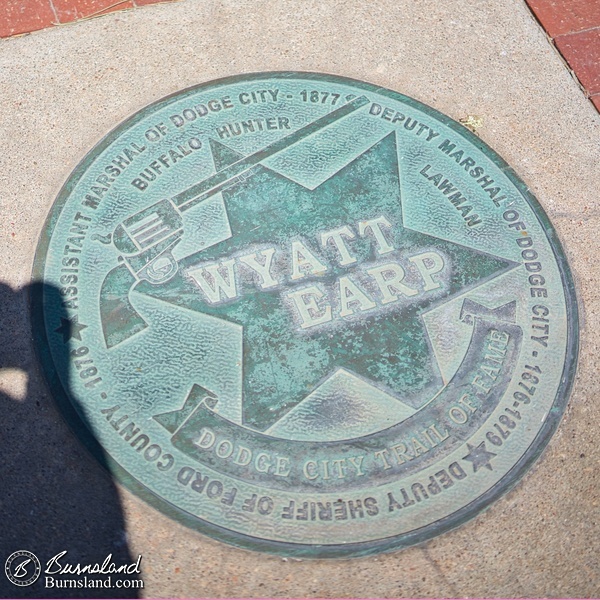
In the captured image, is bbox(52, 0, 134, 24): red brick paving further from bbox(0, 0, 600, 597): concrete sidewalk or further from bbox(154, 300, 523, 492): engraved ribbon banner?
bbox(154, 300, 523, 492): engraved ribbon banner

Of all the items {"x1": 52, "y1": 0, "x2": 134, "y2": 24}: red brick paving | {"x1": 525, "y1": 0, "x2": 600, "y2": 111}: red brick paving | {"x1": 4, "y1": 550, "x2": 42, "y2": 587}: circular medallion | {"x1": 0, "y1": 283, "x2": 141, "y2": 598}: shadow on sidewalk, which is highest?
{"x1": 52, "y1": 0, "x2": 134, "y2": 24}: red brick paving

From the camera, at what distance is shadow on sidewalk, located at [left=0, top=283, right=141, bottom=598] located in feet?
6.28

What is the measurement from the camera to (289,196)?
93.3 inches

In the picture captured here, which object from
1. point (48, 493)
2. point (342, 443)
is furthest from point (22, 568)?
point (342, 443)

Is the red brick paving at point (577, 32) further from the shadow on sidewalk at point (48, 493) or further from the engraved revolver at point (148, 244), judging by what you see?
the shadow on sidewalk at point (48, 493)

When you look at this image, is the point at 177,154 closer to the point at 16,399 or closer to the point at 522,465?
the point at 16,399

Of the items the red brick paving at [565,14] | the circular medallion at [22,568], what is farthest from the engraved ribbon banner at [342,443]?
the red brick paving at [565,14]

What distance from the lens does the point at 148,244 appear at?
2.27 metres

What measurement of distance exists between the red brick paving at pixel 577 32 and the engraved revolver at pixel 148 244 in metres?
1.19

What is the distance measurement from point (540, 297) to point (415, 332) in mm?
446

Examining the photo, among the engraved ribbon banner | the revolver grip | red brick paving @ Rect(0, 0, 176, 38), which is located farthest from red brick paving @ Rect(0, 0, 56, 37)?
the engraved ribbon banner

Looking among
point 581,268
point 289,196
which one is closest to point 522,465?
point 581,268

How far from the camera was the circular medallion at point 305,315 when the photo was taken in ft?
6.52

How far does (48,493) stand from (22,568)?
206mm
